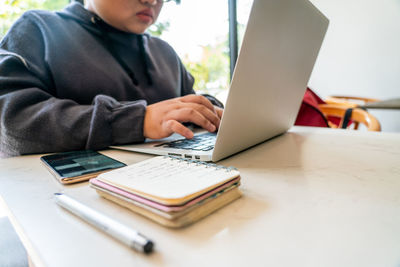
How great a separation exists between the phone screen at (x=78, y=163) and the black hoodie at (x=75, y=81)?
71 millimetres

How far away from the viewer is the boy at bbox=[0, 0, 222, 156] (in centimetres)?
48

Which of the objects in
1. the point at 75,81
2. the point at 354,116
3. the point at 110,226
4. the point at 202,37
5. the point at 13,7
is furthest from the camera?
the point at 202,37

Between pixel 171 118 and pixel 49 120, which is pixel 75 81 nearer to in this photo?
pixel 49 120

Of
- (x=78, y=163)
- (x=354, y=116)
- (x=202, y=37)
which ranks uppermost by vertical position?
(x=202, y=37)

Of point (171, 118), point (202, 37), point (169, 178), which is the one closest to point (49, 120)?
point (171, 118)

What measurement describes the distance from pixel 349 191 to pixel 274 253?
16cm

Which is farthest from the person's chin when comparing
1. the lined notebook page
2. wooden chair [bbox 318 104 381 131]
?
wooden chair [bbox 318 104 381 131]

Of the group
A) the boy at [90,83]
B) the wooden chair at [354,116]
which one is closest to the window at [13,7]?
the boy at [90,83]

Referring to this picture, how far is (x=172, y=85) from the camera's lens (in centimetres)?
96

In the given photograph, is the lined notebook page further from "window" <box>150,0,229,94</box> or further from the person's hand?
"window" <box>150,0,229,94</box>

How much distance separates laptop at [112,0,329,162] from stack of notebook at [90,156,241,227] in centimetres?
10

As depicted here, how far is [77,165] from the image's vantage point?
1.22 feet

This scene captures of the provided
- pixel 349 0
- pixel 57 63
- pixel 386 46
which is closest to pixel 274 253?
pixel 57 63

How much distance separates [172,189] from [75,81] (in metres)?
0.61
